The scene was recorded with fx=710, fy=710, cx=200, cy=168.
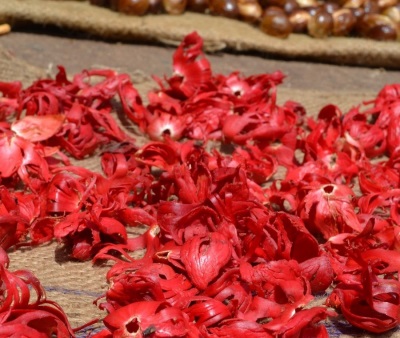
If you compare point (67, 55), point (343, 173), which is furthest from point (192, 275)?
point (67, 55)

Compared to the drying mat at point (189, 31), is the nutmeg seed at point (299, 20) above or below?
above

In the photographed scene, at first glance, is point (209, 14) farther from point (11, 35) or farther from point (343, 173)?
point (343, 173)

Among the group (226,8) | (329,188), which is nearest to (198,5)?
(226,8)

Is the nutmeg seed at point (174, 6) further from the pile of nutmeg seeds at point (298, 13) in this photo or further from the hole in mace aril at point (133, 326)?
the hole in mace aril at point (133, 326)

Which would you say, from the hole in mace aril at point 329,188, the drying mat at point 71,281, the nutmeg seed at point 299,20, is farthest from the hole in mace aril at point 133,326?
the nutmeg seed at point 299,20

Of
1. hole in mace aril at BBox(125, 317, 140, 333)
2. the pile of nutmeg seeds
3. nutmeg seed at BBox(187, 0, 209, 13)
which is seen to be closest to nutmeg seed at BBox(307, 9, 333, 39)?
the pile of nutmeg seeds

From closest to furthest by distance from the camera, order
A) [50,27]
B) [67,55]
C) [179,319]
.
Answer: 1. [179,319]
2. [67,55]
3. [50,27]

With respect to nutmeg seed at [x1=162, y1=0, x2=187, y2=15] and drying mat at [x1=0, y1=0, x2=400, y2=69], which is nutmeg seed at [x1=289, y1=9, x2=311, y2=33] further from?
nutmeg seed at [x1=162, y1=0, x2=187, y2=15]
